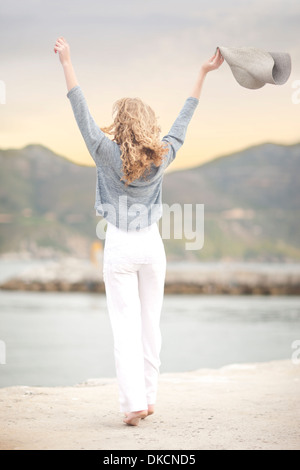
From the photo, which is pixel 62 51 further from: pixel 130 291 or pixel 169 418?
pixel 169 418

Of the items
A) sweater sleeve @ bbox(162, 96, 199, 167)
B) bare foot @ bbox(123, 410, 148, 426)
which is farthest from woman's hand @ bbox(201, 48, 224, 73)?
bare foot @ bbox(123, 410, 148, 426)

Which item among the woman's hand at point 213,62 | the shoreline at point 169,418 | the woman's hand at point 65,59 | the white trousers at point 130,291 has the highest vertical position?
the woman's hand at point 213,62

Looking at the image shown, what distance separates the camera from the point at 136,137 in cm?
233

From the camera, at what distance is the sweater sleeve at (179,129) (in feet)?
8.13

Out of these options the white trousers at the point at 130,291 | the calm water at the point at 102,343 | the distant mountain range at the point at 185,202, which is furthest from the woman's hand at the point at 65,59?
the distant mountain range at the point at 185,202

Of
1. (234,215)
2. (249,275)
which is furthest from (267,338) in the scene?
(234,215)

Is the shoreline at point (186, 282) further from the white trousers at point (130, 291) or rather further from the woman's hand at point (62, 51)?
the woman's hand at point (62, 51)

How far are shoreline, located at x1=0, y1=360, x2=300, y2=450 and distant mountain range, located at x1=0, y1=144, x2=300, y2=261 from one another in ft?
188

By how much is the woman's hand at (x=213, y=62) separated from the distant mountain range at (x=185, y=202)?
58223 mm

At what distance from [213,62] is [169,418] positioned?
1.46 meters

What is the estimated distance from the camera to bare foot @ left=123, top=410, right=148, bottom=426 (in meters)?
2.38

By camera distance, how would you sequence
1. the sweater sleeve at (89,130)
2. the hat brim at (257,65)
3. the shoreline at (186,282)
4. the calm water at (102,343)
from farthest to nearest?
the shoreline at (186,282) < the calm water at (102,343) < the hat brim at (257,65) < the sweater sleeve at (89,130)

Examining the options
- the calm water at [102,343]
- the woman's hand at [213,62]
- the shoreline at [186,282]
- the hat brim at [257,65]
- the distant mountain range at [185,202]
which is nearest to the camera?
the hat brim at [257,65]

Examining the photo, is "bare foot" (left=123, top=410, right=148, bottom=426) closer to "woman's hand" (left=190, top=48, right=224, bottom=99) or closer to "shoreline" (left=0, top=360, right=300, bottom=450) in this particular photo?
"shoreline" (left=0, top=360, right=300, bottom=450)
